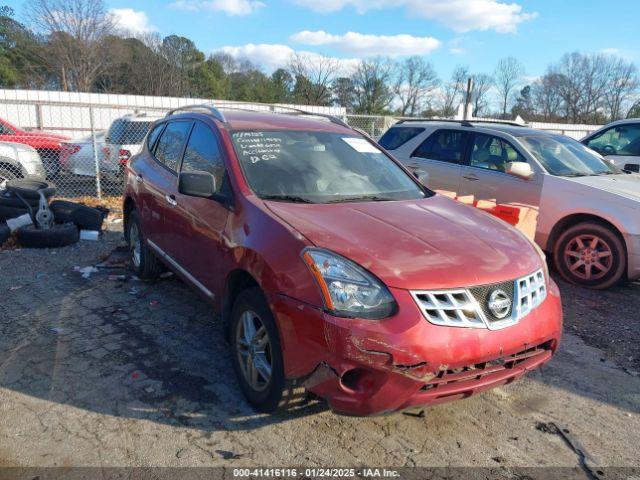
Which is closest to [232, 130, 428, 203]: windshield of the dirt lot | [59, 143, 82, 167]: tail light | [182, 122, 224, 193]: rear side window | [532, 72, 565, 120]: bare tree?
[182, 122, 224, 193]: rear side window

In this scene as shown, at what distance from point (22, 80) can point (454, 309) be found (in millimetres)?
49756

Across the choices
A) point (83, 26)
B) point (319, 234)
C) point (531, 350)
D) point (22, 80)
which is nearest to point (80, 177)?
point (319, 234)

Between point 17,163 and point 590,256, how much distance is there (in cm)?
965

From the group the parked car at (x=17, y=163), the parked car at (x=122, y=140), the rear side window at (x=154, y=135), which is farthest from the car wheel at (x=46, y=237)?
the parked car at (x=122, y=140)

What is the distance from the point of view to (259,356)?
301 cm

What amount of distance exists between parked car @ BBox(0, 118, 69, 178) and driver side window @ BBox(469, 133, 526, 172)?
9164 millimetres

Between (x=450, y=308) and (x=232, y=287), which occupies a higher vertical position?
(x=450, y=308)

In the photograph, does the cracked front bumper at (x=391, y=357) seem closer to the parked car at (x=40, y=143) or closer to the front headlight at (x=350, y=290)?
the front headlight at (x=350, y=290)

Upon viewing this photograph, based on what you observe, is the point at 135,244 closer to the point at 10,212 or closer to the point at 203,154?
the point at 203,154

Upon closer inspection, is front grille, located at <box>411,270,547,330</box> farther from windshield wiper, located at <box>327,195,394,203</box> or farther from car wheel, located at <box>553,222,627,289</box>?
car wheel, located at <box>553,222,627,289</box>

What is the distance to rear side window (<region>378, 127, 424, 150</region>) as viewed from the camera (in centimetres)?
800

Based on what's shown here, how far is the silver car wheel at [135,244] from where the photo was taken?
17.8 ft

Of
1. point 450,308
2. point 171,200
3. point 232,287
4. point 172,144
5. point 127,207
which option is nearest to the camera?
point 450,308

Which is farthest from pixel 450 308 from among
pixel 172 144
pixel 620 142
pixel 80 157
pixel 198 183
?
pixel 80 157
